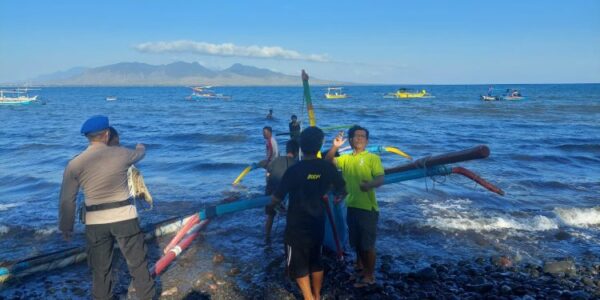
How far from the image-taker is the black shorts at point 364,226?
4.98 meters

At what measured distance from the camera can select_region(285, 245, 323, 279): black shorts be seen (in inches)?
165

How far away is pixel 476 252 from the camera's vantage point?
6559 millimetres

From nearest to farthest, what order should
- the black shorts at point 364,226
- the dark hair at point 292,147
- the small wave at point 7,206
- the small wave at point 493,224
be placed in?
the black shorts at point 364,226, the dark hair at point 292,147, the small wave at point 493,224, the small wave at point 7,206

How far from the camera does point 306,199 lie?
13.2 feet

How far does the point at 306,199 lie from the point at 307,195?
0.14 feet

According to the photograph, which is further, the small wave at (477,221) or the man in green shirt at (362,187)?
the small wave at (477,221)

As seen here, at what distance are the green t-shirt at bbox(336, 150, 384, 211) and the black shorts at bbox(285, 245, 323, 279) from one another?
984 millimetres

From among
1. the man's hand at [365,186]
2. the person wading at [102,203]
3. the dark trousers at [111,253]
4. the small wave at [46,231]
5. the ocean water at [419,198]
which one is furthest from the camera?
the small wave at [46,231]

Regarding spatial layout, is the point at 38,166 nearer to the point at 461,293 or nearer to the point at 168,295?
the point at 168,295

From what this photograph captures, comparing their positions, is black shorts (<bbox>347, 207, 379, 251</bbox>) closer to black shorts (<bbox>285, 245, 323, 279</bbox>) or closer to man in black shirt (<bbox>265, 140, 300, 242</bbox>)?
black shorts (<bbox>285, 245, 323, 279</bbox>)

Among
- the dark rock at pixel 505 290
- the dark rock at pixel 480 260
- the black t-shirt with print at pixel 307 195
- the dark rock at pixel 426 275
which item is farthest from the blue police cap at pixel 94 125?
the dark rock at pixel 480 260

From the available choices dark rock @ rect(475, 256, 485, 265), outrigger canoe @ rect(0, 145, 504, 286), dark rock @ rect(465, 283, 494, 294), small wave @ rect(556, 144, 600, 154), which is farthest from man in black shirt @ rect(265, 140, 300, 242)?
small wave @ rect(556, 144, 600, 154)

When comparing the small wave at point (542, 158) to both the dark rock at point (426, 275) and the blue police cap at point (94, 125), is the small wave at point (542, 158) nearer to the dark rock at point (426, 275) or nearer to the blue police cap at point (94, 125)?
the dark rock at point (426, 275)

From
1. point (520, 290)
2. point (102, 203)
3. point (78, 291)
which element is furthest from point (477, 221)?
point (78, 291)
